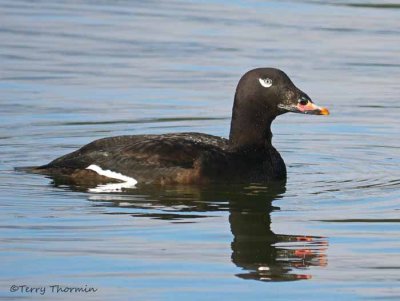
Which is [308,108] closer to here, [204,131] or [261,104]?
[261,104]

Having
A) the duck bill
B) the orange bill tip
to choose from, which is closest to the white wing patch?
the duck bill

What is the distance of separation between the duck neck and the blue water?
44 cm

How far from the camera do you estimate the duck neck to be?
13.0m

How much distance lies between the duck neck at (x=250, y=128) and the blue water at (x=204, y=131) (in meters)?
0.44

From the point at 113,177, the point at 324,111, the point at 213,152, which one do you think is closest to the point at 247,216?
the point at 213,152

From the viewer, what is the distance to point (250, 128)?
13062mm

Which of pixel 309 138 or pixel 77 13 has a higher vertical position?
pixel 77 13

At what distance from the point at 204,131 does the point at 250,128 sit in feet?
6.57

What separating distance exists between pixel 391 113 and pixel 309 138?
1.38 metres

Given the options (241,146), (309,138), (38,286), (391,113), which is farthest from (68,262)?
(391,113)

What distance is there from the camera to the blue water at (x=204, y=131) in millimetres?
9391

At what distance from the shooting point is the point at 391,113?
15.7 meters

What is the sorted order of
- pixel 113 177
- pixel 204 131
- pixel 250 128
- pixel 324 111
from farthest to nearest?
pixel 204 131 < pixel 250 128 < pixel 324 111 < pixel 113 177

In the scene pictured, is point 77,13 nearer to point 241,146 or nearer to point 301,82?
point 301,82
